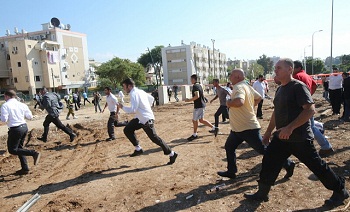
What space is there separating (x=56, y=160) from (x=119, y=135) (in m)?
3.04

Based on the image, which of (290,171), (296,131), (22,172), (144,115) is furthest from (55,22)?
(296,131)

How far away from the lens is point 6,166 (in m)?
6.67

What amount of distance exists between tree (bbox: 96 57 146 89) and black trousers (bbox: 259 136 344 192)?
57.7m

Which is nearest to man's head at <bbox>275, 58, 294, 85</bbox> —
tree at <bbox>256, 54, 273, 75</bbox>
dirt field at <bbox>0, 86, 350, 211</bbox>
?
dirt field at <bbox>0, 86, 350, 211</bbox>

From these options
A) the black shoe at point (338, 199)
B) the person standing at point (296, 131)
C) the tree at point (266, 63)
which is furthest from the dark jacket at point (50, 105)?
the tree at point (266, 63)

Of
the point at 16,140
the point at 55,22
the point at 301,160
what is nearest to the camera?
the point at 301,160

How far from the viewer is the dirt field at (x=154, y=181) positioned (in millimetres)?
3799

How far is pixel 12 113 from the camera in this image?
5.71 meters

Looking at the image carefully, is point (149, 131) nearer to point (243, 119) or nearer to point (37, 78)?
point (243, 119)

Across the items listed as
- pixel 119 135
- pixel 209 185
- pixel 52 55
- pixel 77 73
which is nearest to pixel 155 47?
pixel 77 73

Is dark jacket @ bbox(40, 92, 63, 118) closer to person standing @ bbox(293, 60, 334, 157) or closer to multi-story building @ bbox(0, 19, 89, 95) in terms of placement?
person standing @ bbox(293, 60, 334, 157)

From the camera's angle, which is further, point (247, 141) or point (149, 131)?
point (149, 131)

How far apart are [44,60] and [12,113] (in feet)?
191

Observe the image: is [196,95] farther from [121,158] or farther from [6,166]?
[6,166]
